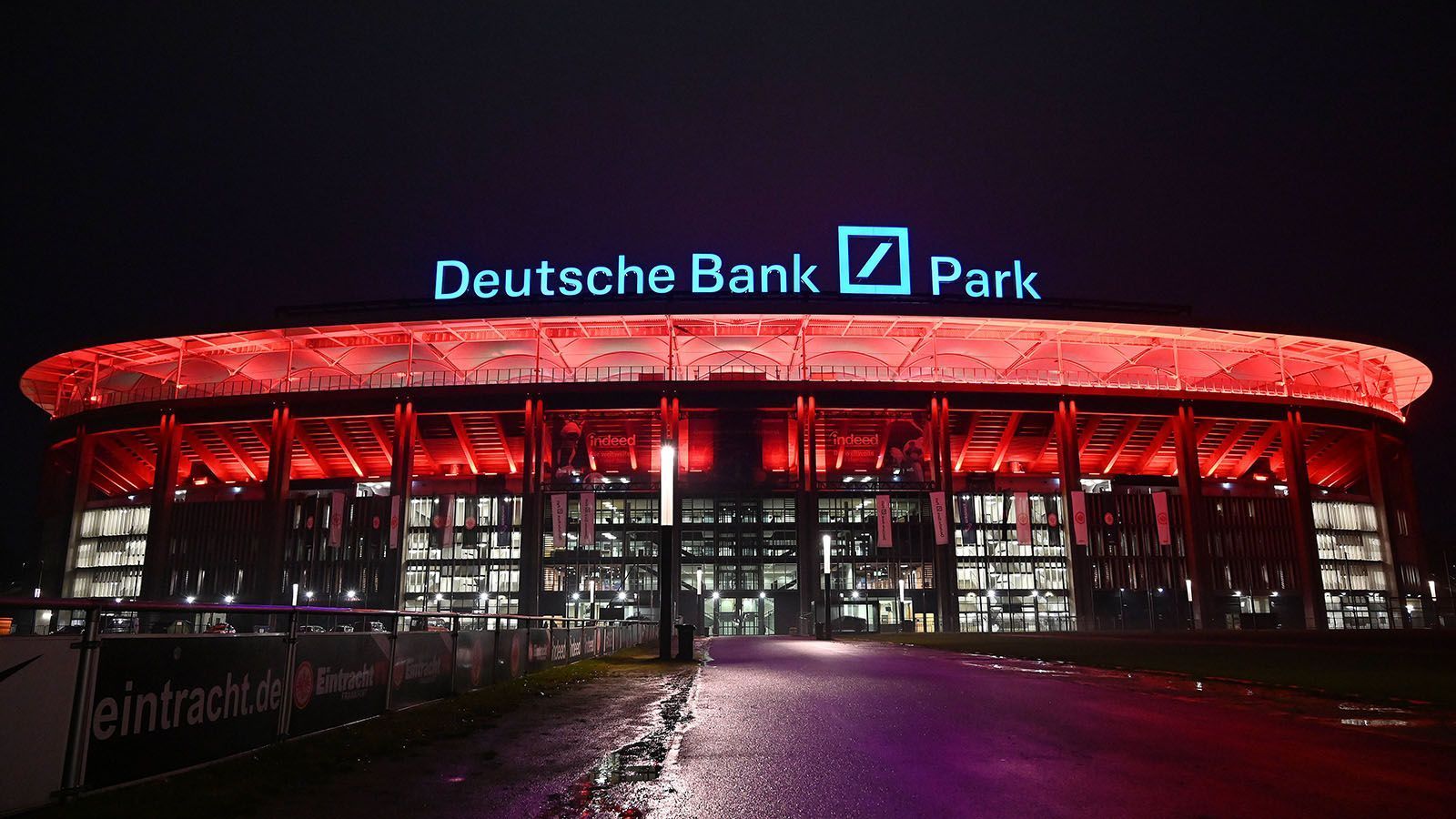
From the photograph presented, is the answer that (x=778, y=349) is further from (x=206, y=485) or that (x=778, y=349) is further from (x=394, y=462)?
(x=206, y=485)

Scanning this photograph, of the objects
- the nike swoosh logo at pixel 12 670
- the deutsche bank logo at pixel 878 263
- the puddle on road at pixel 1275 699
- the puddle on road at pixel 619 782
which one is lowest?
the puddle on road at pixel 1275 699

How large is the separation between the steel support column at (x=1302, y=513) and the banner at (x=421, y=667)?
247 ft

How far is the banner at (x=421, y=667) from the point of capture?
1234cm

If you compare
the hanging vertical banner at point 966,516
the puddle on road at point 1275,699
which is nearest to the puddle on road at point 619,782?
the puddle on road at point 1275,699

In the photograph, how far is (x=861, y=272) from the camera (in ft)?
233

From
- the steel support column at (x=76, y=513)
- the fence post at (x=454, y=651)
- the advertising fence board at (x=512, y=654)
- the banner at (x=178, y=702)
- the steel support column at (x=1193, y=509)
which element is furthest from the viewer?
the steel support column at (x=76, y=513)

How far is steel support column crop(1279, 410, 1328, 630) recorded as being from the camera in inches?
2837

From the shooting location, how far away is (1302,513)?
72625 millimetres

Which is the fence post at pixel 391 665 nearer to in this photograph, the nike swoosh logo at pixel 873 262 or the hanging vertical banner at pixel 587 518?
the hanging vertical banner at pixel 587 518

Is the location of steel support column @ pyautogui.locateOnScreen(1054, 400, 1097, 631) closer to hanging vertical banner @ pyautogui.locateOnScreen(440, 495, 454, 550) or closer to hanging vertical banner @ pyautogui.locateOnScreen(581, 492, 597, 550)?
hanging vertical banner @ pyautogui.locateOnScreen(581, 492, 597, 550)

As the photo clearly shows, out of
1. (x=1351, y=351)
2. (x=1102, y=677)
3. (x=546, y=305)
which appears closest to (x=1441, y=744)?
(x=1102, y=677)

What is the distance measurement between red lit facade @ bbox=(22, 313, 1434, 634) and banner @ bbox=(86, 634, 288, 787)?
2314 inches

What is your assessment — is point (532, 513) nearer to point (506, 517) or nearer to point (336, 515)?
point (506, 517)

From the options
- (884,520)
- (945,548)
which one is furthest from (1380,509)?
(884,520)
